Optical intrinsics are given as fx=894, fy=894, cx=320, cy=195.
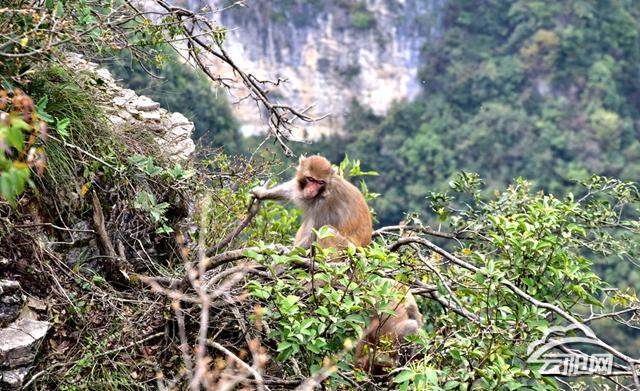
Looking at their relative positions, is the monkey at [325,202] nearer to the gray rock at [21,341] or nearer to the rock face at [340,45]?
the gray rock at [21,341]

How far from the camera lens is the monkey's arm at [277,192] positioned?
5660mm

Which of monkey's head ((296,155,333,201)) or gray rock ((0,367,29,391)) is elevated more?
monkey's head ((296,155,333,201))

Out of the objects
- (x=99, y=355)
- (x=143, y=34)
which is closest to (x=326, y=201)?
(x=143, y=34)

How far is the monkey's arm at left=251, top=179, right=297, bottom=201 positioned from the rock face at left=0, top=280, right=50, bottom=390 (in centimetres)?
177

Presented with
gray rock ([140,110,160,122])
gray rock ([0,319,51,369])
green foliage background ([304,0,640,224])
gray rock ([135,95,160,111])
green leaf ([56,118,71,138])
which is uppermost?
green leaf ([56,118,71,138])

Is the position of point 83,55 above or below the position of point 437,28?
above

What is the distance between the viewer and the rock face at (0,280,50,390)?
3.99 m

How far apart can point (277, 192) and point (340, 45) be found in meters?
48.3

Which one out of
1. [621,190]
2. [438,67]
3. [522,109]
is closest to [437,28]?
[438,67]

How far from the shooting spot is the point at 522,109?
1881 inches

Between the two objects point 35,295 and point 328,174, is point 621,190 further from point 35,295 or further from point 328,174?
point 35,295

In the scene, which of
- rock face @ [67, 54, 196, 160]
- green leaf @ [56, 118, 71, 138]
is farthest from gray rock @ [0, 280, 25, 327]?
rock face @ [67, 54, 196, 160]

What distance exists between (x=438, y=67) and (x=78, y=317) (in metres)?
50.4

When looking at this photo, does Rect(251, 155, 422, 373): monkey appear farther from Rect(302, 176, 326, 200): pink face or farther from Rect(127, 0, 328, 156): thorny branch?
Rect(127, 0, 328, 156): thorny branch
